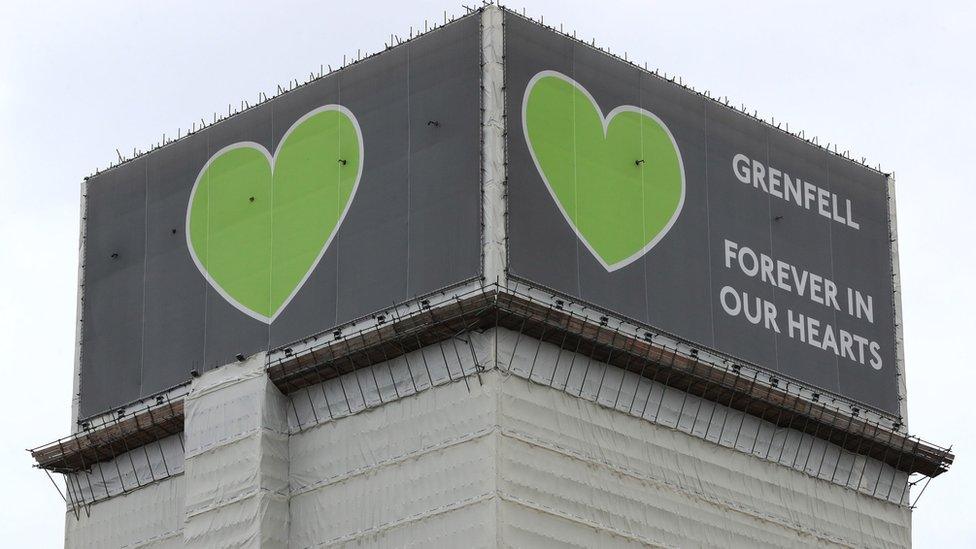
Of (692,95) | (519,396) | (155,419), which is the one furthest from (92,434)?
(692,95)

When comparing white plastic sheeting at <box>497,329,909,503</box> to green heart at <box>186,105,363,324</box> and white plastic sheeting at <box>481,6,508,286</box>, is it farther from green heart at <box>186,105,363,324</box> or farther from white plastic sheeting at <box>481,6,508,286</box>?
green heart at <box>186,105,363,324</box>

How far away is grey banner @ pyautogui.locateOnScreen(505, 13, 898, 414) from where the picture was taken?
117562 mm

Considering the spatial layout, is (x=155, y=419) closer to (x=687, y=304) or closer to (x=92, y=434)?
(x=92, y=434)

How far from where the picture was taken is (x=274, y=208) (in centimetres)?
12556

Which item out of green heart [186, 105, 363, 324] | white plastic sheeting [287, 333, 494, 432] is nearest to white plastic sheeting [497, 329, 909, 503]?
white plastic sheeting [287, 333, 494, 432]

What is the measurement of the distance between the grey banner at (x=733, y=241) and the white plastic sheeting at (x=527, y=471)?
4.57 meters

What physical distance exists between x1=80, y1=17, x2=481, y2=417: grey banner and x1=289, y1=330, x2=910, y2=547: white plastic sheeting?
16.7 ft

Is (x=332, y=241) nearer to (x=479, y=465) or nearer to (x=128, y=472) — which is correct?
(x=479, y=465)

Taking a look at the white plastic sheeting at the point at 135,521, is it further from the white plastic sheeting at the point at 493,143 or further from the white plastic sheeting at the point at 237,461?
the white plastic sheeting at the point at 493,143

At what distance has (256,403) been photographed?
12081 centimetres

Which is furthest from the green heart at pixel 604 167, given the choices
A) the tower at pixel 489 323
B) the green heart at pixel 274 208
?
the green heart at pixel 274 208

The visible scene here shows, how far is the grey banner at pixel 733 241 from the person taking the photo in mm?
117562

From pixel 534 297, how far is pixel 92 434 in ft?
94.2

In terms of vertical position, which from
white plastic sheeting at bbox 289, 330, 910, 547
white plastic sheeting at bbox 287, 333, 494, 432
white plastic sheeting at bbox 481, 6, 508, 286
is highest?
white plastic sheeting at bbox 481, 6, 508, 286
